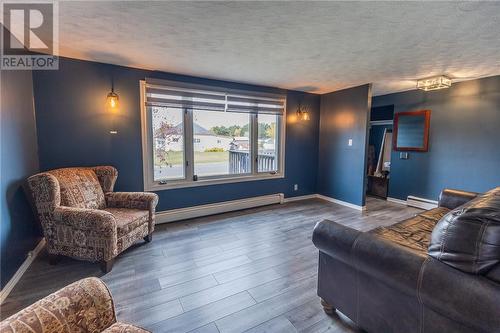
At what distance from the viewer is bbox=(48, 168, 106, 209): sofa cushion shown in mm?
2477

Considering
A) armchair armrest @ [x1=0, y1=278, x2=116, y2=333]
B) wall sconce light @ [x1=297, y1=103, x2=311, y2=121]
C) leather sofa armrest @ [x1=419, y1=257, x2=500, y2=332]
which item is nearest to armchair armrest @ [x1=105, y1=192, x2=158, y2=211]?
armchair armrest @ [x1=0, y1=278, x2=116, y2=333]

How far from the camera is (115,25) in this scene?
204cm

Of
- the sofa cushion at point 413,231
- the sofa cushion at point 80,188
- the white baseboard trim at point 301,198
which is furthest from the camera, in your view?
the white baseboard trim at point 301,198

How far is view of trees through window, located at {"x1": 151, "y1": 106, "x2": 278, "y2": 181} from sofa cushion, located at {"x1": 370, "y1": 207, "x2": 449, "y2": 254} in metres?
2.68

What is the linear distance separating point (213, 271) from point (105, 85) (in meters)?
2.72

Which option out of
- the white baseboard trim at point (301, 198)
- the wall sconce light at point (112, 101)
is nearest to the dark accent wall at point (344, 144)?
the white baseboard trim at point (301, 198)

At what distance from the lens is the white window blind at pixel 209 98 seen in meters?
3.39

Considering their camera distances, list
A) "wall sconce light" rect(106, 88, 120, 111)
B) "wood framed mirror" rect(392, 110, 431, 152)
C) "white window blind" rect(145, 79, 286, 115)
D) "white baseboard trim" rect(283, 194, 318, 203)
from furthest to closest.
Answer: "white baseboard trim" rect(283, 194, 318, 203), "wood framed mirror" rect(392, 110, 431, 152), "white window blind" rect(145, 79, 286, 115), "wall sconce light" rect(106, 88, 120, 111)

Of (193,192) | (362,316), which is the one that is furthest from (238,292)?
(193,192)

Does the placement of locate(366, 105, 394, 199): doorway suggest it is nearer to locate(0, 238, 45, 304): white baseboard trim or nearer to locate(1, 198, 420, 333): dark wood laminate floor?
locate(1, 198, 420, 333): dark wood laminate floor

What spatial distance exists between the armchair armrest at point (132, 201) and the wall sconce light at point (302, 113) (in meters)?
3.18

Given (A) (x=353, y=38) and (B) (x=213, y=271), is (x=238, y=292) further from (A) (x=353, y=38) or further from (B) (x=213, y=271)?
(A) (x=353, y=38)

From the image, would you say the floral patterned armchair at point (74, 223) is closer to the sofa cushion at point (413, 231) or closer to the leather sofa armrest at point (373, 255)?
the leather sofa armrest at point (373, 255)

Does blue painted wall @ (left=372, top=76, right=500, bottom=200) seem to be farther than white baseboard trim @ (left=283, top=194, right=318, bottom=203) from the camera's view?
No
